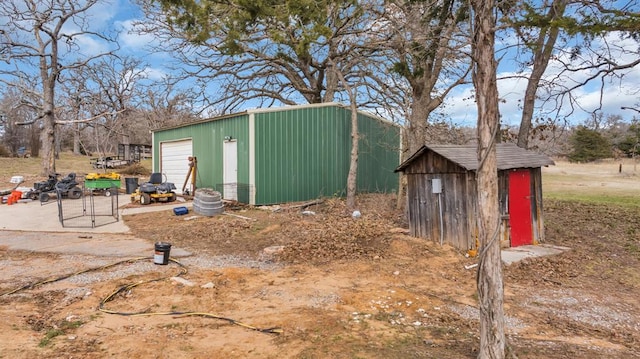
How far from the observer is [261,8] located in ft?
29.7

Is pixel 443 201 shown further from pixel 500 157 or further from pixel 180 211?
pixel 180 211

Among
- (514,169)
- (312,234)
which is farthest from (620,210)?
(312,234)

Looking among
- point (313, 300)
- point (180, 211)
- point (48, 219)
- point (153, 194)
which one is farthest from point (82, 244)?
point (313, 300)

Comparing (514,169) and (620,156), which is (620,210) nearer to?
(514,169)

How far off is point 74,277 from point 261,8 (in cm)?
699

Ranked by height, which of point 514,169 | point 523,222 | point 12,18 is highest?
point 12,18

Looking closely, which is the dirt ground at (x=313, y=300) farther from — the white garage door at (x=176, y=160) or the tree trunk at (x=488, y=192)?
the white garage door at (x=176, y=160)

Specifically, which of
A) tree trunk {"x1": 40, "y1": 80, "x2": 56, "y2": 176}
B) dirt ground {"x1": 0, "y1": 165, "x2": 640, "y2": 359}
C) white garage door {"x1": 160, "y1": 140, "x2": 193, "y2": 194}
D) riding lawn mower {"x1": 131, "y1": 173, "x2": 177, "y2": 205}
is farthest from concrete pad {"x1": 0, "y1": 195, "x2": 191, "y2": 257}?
tree trunk {"x1": 40, "y1": 80, "x2": 56, "y2": 176}

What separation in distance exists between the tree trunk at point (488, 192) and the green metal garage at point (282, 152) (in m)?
8.68

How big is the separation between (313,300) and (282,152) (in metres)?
7.33

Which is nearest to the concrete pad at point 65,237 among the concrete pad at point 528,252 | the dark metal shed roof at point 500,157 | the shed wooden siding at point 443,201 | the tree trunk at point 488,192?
the shed wooden siding at point 443,201

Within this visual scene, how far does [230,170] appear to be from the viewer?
39.6 feet

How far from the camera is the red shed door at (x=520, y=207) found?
729 centimetres

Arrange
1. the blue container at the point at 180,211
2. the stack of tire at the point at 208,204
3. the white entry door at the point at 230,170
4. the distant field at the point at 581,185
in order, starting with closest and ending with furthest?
the stack of tire at the point at 208,204, the blue container at the point at 180,211, the white entry door at the point at 230,170, the distant field at the point at 581,185
